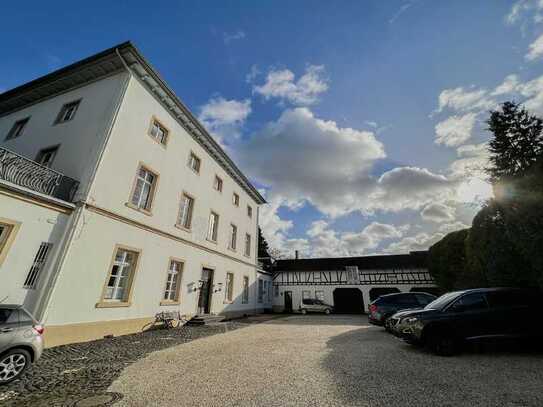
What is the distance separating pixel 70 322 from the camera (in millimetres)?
7363

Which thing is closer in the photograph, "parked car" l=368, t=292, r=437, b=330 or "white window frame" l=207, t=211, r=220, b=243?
"parked car" l=368, t=292, r=437, b=330

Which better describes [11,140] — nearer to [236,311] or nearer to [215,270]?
[215,270]

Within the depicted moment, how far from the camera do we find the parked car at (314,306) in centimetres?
2434

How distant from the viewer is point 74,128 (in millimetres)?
10320

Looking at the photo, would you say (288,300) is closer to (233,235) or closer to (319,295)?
(319,295)

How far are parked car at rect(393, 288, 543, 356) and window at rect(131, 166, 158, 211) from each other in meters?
10.8

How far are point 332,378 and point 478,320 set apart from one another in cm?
420

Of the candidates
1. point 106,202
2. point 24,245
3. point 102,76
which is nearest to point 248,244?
point 106,202

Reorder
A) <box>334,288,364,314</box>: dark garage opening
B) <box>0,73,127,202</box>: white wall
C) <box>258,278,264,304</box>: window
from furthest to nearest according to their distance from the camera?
<box>334,288,364,314</box>: dark garage opening < <box>258,278,264,304</box>: window < <box>0,73,127,202</box>: white wall

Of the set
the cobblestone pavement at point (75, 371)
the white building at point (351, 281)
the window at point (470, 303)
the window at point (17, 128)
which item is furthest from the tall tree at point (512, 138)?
the window at point (17, 128)

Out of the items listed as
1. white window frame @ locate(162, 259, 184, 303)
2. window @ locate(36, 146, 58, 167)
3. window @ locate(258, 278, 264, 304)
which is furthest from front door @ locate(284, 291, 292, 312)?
window @ locate(36, 146, 58, 167)

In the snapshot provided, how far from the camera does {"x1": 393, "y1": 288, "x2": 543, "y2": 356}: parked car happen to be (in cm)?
577

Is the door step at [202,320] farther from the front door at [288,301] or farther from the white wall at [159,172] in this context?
the front door at [288,301]

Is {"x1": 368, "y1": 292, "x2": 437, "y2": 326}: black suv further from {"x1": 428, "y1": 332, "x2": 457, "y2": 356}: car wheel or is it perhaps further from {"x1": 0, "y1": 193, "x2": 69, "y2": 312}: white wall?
{"x1": 0, "y1": 193, "x2": 69, "y2": 312}: white wall
